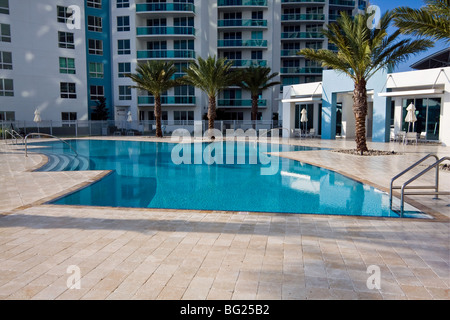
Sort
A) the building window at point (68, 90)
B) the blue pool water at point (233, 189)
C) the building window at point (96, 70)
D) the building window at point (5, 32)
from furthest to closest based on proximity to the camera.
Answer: the building window at point (96, 70) < the building window at point (68, 90) < the building window at point (5, 32) < the blue pool water at point (233, 189)

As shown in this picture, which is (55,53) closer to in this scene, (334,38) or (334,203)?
(334,38)

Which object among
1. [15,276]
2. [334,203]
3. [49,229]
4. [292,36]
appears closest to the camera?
[15,276]

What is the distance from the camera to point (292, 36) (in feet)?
156

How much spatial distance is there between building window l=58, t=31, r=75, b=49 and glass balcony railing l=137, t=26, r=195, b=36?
7.01m

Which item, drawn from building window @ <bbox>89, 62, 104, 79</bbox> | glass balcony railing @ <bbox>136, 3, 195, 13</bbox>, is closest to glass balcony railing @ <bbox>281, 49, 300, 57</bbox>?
glass balcony railing @ <bbox>136, 3, 195, 13</bbox>

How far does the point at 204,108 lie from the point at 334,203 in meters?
35.3

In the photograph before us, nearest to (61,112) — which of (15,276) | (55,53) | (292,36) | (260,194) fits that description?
(55,53)

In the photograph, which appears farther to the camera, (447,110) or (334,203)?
(447,110)

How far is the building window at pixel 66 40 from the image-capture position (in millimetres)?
36688

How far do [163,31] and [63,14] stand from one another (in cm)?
1013

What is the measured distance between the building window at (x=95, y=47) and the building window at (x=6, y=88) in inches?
352

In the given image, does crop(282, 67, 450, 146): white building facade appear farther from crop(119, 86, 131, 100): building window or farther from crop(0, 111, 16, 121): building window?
crop(0, 111, 16, 121): building window

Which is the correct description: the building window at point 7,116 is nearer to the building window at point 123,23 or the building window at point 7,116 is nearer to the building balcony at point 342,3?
the building window at point 123,23

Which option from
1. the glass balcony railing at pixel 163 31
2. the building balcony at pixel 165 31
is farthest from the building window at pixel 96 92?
the glass balcony railing at pixel 163 31
